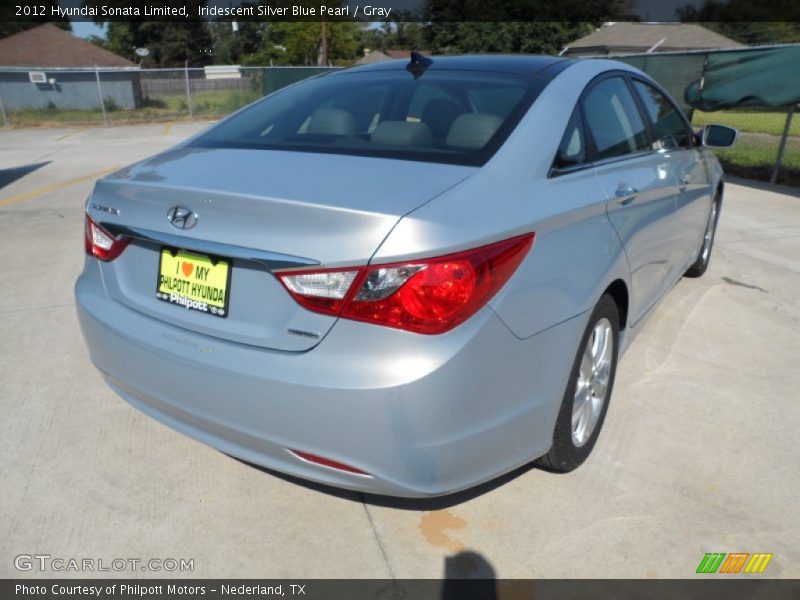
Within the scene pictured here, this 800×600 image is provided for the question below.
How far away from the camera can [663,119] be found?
3.64 metres

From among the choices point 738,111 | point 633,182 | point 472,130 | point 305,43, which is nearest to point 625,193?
point 633,182

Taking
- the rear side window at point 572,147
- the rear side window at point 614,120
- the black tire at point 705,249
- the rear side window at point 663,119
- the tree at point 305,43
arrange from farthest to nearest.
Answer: the tree at point 305,43, the black tire at point 705,249, the rear side window at point 663,119, the rear side window at point 614,120, the rear side window at point 572,147

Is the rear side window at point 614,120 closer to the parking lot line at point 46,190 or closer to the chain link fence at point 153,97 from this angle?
the parking lot line at point 46,190

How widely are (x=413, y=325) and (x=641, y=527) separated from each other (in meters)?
1.29

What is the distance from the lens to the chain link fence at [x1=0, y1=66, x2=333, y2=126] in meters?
22.4

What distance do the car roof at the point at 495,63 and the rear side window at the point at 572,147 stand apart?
0.30 metres

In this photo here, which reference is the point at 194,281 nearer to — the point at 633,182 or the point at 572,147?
the point at 572,147

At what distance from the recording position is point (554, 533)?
7.45ft

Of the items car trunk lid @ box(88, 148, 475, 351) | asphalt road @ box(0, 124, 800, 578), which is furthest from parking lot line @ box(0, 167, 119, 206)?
car trunk lid @ box(88, 148, 475, 351)

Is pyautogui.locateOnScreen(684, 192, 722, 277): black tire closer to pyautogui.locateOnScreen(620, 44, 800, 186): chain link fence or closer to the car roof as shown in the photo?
the car roof

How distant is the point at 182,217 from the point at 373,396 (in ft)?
2.75

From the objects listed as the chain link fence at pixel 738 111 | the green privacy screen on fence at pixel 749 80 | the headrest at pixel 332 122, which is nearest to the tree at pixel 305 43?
the chain link fence at pixel 738 111

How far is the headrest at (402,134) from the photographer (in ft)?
7.70

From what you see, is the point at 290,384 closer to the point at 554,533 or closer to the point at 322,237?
the point at 322,237
